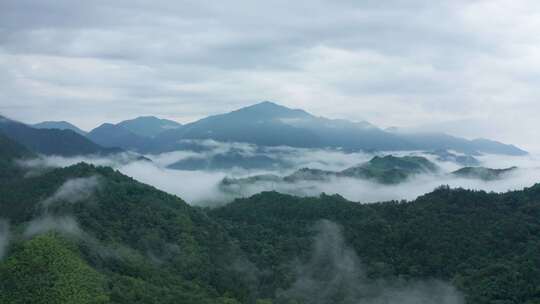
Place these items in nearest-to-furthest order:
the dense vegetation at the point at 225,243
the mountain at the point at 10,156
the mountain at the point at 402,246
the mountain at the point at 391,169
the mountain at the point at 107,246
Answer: the mountain at the point at 107,246 → the dense vegetation at the point at 225,243 → the mountain at the point at 402,246 → the mountain at the point at 10,156 → the mountain at the point at 391,169

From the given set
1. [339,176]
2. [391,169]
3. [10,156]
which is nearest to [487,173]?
[391,169]

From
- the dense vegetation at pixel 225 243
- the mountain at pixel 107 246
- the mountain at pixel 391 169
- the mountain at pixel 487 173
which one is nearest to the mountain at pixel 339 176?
the mountain at pixel 391 169

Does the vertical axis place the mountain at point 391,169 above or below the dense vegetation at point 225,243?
above

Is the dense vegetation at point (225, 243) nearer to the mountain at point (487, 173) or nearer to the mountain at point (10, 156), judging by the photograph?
the mountain at point (10, 156)

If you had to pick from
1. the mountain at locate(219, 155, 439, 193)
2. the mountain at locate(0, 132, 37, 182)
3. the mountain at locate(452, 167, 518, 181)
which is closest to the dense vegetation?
the mountain at locate(0, 132, 37, 182)

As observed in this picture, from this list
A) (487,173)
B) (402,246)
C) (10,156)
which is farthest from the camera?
(487,173)

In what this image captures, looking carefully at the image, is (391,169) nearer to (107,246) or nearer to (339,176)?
(339,176)

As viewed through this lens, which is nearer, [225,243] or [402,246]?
[402,246]

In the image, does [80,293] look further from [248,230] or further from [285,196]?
[285,196]

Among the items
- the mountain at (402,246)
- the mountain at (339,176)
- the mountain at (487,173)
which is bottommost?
the mountain at (402,246)

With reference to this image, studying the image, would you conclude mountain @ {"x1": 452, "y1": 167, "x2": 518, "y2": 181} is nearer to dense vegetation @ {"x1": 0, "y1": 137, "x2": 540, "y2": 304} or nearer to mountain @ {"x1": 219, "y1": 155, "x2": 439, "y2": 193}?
mountain @ {"x1": 219, "y1": 155, "x2": 439, "y2": 193}
